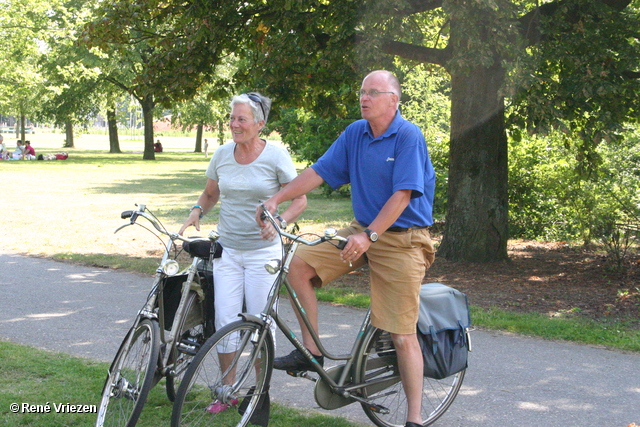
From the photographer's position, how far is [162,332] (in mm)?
3980

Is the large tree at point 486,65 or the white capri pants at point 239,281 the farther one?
Answer: the large tree at point 486,65

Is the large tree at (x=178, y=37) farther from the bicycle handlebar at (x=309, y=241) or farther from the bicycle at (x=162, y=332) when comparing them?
the bicycle handlebar at (x=309, y=241)

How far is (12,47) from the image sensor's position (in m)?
32.4

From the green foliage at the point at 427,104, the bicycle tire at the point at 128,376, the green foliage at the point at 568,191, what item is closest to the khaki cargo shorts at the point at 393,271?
the bicycle tire at the point at 128,376

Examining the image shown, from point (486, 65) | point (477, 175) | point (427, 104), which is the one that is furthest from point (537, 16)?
point (427, 104)

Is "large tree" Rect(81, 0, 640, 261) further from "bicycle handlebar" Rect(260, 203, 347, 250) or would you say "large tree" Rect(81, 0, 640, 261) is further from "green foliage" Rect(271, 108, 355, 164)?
"green foliage" Rect(271, 108, 355, 164)

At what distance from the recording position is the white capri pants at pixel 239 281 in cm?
430

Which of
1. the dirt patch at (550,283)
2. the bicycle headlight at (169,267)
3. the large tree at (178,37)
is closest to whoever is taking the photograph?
the bicycle headlight at (169,267)

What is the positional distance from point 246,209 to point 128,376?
1.20 metres

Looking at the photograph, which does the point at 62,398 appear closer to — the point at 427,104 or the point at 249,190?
the point at 249,190

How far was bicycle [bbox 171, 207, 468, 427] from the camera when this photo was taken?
3.61m

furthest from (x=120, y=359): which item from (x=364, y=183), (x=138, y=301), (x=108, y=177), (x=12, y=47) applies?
(x=12, y=47)

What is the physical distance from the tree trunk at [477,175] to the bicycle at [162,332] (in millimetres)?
6664

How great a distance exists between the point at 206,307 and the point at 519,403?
85.7 inches
